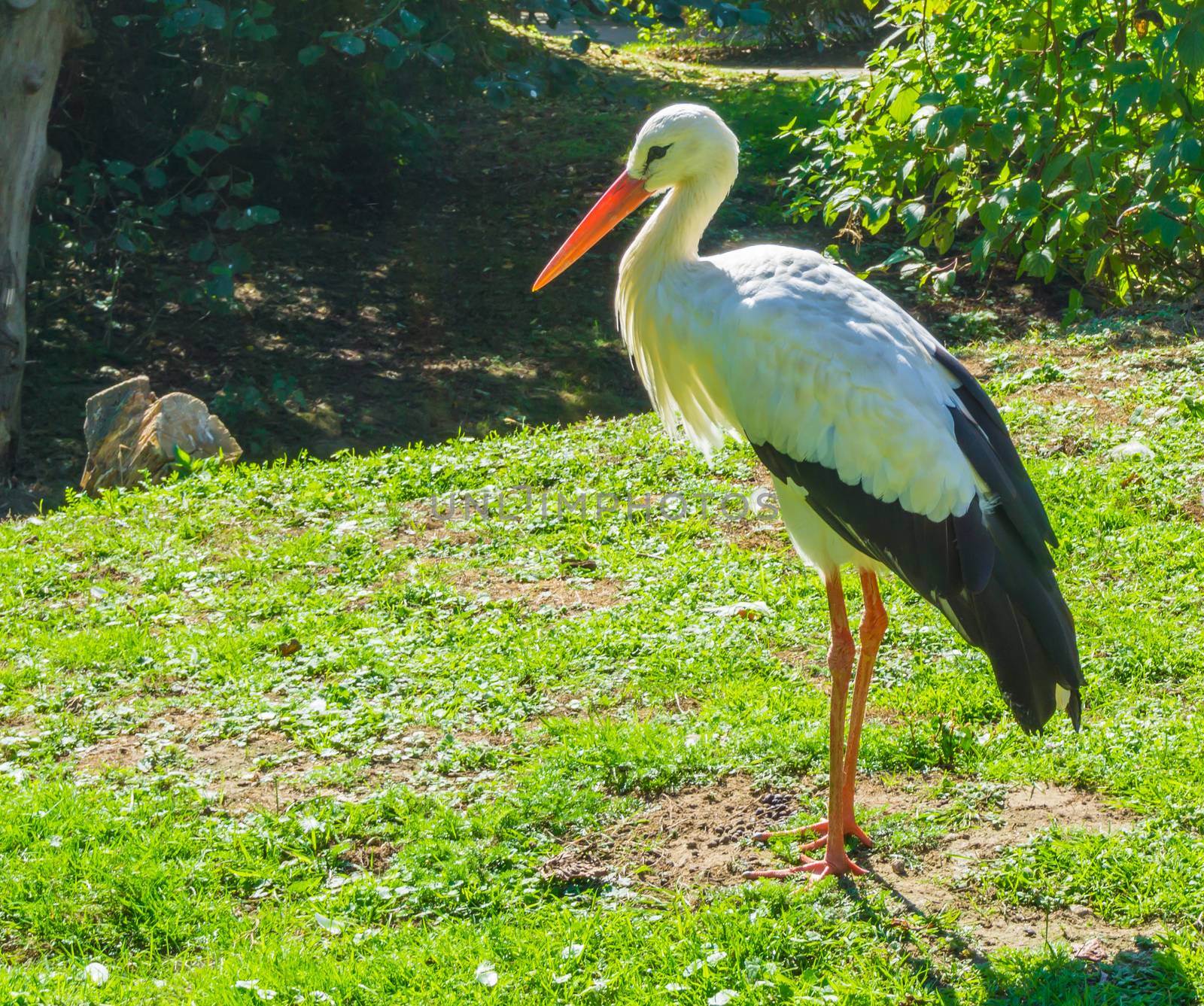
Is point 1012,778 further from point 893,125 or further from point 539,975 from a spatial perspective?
point 893,125

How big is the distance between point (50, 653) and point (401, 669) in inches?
49.0

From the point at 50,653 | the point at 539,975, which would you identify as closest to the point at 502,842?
the point at 539,975

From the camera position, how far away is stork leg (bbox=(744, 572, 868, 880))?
10.5 feet

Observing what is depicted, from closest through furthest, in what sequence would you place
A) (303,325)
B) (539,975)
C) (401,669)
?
(539,975) → (401,669) → (303,325)

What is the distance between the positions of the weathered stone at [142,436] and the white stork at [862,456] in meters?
3.50

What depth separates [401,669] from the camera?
14.1 feet

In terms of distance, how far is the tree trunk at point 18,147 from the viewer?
7.45 m

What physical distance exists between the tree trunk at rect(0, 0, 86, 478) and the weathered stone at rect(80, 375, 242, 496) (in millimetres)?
936

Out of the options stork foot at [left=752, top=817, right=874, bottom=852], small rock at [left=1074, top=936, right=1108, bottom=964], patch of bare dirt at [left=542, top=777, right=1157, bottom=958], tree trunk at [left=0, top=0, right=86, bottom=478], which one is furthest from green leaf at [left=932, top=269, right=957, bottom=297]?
small rock at [left=1074, top=936, right=1108, bottom=964]

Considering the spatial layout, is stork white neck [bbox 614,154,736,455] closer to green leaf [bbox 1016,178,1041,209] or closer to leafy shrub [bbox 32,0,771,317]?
green leaf [bbox 1016,178,1041,209]

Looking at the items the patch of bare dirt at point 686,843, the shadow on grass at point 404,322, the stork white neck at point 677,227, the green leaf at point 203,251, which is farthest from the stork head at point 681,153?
the green leaf at point 203,251

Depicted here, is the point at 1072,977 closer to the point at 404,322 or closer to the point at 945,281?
the point at 945,281

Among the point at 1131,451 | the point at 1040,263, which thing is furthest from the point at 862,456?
the point at 1040,263

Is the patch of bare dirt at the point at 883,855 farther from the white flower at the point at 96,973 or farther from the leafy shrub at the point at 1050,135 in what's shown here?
the leafy shrub at the point at 1050,135
